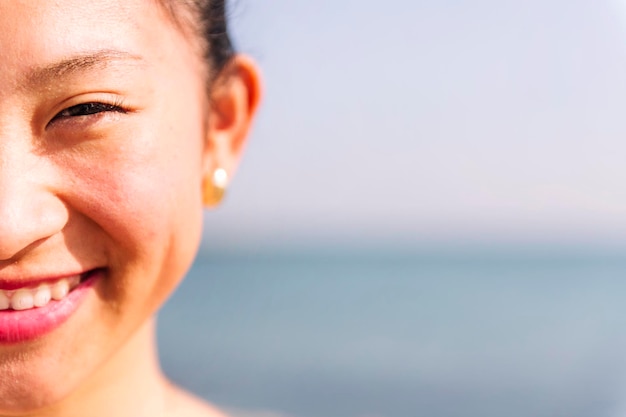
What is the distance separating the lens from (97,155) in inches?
48.1

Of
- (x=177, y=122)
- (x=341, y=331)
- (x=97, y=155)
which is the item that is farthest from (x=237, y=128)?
(x=341, y=331)

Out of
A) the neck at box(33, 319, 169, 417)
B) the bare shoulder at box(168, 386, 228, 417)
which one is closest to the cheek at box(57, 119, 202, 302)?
the neck at box(33, 319, 169, 417)

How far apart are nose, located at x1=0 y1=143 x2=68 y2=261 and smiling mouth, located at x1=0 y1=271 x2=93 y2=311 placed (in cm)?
9

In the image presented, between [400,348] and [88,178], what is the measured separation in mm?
5082

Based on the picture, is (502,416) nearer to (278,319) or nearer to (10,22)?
(278,319)

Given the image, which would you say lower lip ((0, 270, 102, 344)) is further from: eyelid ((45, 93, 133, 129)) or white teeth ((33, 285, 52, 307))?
eyelid ((45, 93, 133, 129))

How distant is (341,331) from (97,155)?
4948 mm

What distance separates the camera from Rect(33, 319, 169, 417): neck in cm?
151

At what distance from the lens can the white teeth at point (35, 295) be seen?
4.03ft

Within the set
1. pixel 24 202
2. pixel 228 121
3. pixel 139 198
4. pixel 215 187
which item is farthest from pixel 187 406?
pixel 24 202

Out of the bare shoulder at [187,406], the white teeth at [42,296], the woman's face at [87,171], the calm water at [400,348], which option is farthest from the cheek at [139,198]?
the calm water at [400,348]

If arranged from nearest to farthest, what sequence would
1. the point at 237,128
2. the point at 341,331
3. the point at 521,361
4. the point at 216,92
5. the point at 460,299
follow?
the point at 216,92
the point at 237,128
the point at 521,361
the point at 341,331
the point at 460,299

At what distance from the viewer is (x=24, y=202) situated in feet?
3.67

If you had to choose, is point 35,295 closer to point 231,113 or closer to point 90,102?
point 90,102
